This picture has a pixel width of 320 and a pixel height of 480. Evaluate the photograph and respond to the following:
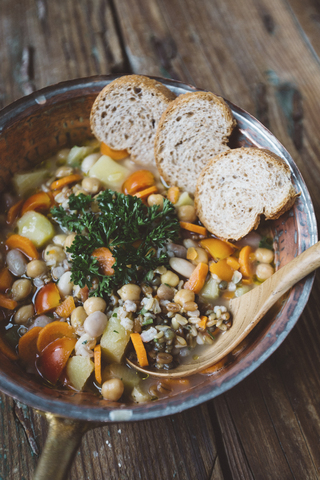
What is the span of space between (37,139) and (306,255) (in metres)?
1.78

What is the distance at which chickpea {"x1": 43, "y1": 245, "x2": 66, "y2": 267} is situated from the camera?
7.64 feet

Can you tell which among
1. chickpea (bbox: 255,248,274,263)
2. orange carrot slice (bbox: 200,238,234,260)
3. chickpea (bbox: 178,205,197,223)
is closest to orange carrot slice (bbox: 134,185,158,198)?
chickpea (bbox: 178,205,197,223)

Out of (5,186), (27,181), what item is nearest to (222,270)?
(27,181)

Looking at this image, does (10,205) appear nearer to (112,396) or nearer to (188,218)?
(188,218)

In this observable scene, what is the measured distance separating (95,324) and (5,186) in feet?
3.68

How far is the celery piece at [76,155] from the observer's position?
8.61 ft

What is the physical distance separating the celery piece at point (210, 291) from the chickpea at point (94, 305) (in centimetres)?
62

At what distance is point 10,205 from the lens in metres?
2.46

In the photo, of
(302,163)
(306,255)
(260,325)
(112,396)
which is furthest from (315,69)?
(112,396)

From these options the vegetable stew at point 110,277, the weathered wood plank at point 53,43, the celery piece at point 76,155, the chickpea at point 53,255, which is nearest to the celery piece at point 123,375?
the vegetable stew at point 110,277

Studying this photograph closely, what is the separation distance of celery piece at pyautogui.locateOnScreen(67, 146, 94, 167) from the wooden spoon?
1427mm

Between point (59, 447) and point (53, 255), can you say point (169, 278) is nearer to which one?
point (53, 255)

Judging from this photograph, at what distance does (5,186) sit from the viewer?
2436 mm

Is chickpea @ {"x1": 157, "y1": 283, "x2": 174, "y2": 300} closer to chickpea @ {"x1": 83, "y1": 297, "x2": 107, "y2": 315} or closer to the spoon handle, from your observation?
chickpea @ {"x1": 83, "y1": 297, "x2": 107, "y2": 315}
